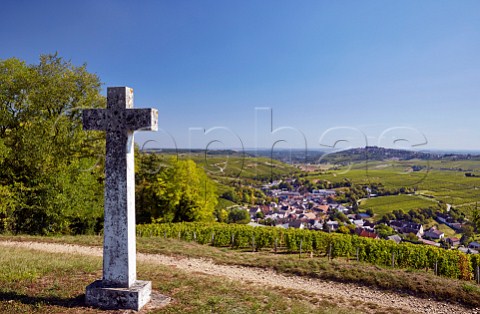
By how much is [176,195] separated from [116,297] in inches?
904

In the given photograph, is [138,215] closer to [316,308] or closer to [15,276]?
[15,276]

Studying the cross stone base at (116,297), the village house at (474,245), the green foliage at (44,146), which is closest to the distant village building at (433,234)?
the village house at (474,245)

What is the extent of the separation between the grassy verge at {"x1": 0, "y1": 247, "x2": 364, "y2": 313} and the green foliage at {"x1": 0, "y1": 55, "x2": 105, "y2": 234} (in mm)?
11031

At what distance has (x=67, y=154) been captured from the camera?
2258 cm

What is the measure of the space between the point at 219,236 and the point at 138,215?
42.4ft

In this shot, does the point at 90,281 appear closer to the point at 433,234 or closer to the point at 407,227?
the point at 433,234

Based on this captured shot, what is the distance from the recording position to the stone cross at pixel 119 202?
6527 millimetres

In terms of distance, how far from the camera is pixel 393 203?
41.2 meters

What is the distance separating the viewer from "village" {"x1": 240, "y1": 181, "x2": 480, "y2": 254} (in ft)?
76.7

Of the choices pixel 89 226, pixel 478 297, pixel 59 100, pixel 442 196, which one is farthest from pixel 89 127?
pixel 442 196

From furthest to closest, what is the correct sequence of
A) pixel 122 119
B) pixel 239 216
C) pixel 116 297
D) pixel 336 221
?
pixel 239 216
pixel 336 221
pixel 122 119
pixel 116 297

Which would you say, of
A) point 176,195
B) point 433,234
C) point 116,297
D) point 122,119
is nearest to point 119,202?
point 122,119

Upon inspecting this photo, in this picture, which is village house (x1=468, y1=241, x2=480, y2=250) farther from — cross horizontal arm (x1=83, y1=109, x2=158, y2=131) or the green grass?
cross horizontal arm (x1=83, y1=109, x2=158, y2=131)

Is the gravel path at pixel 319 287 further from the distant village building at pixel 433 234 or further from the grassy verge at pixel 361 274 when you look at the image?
the distant village building at pixel 433 234
